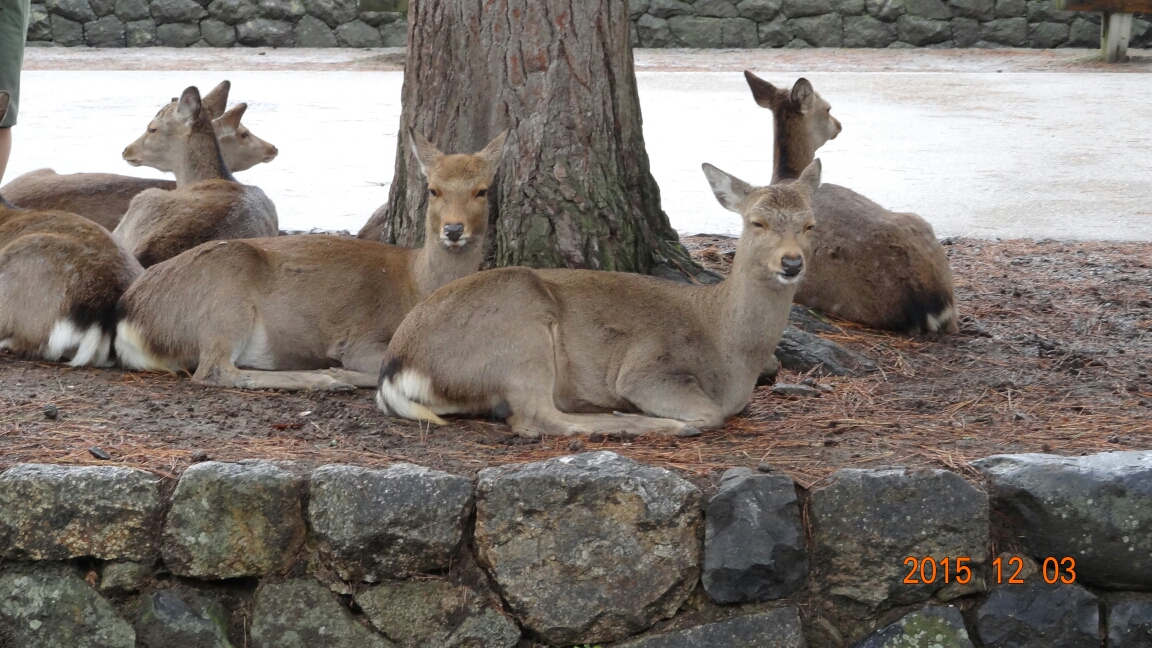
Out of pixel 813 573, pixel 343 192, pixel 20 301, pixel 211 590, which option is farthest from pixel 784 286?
pixel 343 192

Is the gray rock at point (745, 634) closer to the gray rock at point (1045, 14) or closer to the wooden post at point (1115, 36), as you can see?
the wooden post at point (1115, 36)

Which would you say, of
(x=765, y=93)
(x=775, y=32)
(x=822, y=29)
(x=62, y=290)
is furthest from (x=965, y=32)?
(x=62, y=290)

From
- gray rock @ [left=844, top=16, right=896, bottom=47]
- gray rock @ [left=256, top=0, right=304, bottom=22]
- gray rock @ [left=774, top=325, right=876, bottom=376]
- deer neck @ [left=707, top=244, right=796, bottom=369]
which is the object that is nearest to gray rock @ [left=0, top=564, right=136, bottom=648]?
deer neck @ [left=707, top=244, right=796, bottom=369]

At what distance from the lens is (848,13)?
926 inches

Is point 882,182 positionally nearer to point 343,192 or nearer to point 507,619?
point 343,192

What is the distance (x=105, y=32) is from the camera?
76.6 ft

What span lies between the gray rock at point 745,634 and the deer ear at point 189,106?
5.55m

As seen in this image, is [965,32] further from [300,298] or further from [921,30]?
[300,298]

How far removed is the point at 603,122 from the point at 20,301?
2.92 meters

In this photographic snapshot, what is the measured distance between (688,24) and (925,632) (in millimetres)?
20540

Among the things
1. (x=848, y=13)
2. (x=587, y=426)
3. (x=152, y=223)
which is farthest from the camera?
(x=848, y=13)

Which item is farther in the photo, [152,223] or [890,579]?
[152,223]

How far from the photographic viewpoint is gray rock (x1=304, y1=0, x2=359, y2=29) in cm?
2362

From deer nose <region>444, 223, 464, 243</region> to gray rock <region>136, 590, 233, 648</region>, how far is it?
2063 mm
